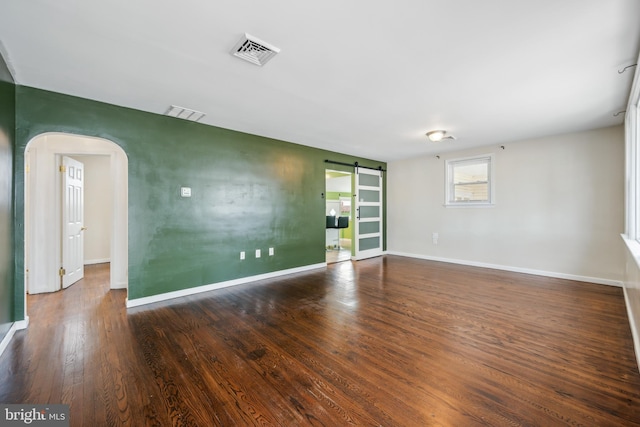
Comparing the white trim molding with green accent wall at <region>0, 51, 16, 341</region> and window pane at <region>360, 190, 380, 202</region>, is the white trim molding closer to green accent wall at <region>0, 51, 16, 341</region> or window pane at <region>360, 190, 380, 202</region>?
green accent wall at <region>0, 51, 16, 341</region>

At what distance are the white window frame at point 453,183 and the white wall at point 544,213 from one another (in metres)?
0.09

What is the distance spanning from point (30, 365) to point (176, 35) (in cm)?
271

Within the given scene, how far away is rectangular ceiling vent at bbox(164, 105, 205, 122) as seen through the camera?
3.34 metres

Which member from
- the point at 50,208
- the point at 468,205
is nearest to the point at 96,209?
the point at 50,208

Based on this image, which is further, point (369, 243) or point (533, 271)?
point (369, 243)

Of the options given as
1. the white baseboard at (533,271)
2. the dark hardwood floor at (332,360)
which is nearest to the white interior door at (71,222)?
the dark hardwood floor at (332,360)

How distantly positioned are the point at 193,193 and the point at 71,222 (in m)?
2.15

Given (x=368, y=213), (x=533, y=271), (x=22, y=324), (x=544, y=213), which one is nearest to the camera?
(x=22, y=324)

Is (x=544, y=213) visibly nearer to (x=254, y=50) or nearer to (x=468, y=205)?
(x=468, y=205)

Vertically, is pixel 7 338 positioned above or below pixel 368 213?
below

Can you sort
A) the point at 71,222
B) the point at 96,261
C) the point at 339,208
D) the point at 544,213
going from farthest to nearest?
the point at 339,208 < the point at 96,261 < the point at 544,213 < the point at 71,222

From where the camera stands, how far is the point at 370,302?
11.2 feet

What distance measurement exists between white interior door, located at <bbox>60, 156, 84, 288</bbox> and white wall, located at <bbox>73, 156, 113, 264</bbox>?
1.63 m

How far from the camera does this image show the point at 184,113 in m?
3.48
